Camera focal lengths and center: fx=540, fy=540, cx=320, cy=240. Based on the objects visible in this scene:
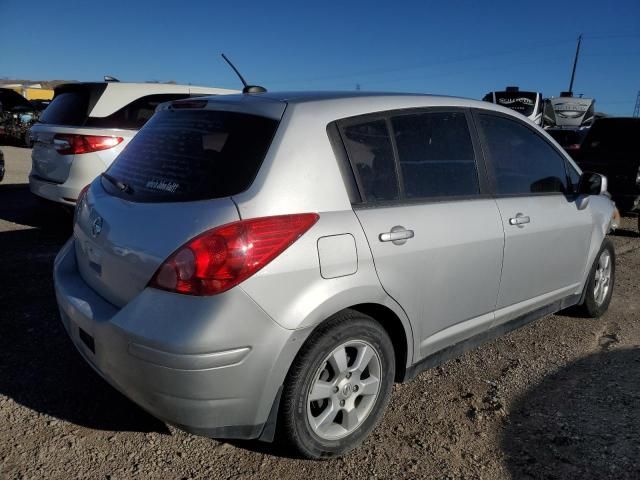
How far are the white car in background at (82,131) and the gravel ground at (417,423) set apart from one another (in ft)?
6.14

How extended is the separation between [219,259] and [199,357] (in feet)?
1.20

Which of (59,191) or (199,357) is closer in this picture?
(199,357)

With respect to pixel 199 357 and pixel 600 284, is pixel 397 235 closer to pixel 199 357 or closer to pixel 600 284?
pixel 199 357

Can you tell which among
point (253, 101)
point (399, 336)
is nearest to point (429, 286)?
point (399, 336)

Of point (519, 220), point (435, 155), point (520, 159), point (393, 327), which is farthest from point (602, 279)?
point (393, 327)

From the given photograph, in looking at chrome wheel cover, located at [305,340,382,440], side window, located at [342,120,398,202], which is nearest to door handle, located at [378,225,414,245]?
side window, located at [342,120,398,202]

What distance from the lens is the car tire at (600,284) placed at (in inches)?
166

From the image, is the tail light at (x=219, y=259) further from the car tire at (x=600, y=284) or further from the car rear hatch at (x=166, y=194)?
the car tire at (x=600, y=284)

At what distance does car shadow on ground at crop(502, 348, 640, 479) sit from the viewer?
2496 millimetres

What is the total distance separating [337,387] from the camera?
2.43 metres

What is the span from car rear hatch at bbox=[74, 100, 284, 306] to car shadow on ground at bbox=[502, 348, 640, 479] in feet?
5.97

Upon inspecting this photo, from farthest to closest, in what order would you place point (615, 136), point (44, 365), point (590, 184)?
point (615, 136) → point (590, 184) → point (44, 365)

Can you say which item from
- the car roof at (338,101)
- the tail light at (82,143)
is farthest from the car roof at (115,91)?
the car roof at (338,101)

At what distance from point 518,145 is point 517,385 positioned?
4.98 feet
